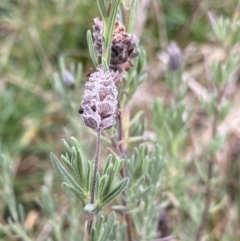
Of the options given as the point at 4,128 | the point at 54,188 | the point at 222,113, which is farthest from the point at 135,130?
the point at 4,128

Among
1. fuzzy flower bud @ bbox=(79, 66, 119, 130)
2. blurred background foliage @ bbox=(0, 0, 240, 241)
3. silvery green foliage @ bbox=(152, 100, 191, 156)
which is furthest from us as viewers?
blurred background foliage @ bbox=(0, 0, 240, 241)

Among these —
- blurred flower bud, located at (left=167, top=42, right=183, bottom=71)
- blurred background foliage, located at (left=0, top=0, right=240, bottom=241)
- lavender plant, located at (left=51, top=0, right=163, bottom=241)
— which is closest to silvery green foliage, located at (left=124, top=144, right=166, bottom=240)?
lavender plant, located at (left=51, top=0, right=163, bottom=241)

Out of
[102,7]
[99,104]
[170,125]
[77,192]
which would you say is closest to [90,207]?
[77,192]

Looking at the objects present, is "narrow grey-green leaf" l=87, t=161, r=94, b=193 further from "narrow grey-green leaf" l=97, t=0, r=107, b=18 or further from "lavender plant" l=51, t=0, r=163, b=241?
"narrow grey-green leaf" l=97, t=0, r=107, b=18

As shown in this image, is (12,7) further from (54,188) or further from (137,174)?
(137,174)

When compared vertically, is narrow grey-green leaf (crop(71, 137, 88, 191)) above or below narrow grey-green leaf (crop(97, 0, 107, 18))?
below

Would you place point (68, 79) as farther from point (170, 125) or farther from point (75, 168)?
point (75, 168)
